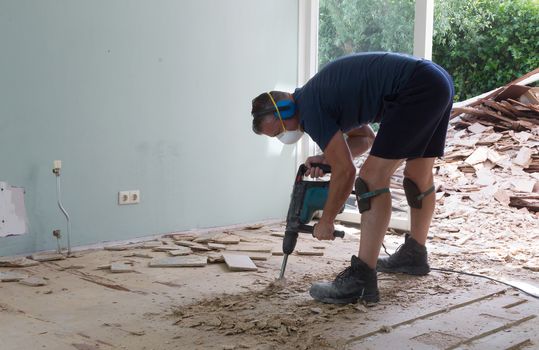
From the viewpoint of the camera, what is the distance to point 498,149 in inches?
308

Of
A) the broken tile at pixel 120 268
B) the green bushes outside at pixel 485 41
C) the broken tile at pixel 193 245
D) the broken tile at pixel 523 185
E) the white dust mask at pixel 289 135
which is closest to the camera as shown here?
the white dust mask at pixel 289 135

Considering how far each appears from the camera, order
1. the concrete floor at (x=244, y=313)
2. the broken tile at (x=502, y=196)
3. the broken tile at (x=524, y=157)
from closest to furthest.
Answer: the concrete floor at (x=244, y=313)
the broken tile at (x=502, y=196)
the broken tile at (x=524, y=157)

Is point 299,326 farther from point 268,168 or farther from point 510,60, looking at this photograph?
point 510,60

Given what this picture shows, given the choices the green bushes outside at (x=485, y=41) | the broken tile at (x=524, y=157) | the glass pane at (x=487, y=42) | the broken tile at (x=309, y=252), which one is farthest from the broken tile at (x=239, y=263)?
the glass pane at (x=487, y=42)

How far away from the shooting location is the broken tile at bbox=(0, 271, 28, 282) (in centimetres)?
360

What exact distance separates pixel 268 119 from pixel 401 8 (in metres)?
2.54

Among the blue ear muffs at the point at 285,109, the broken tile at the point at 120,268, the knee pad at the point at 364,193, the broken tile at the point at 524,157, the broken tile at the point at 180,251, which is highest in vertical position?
the blue ear muffs at the point at 285,109

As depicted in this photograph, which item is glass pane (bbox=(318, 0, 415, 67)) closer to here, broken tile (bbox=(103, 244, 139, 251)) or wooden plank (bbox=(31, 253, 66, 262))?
broken tile (bbox=(103, 244, 139, 251))

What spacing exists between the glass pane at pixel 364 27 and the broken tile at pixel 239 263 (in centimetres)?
244

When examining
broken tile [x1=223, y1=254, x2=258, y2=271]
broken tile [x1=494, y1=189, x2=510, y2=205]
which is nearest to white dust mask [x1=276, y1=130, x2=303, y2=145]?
broken tile [x1=223, y1=254, x2=258, y2=271]

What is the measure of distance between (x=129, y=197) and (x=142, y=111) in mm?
726

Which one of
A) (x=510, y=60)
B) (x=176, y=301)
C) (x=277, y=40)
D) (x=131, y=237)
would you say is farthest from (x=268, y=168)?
(x=510, y=60)

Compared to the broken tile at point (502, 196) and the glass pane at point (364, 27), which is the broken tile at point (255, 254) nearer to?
the glass pane at point (364, 27)

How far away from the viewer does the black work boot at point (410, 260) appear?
12.1 feet
